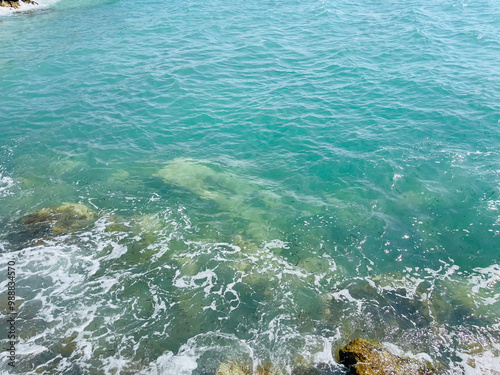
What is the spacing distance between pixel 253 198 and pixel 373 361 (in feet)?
34.7

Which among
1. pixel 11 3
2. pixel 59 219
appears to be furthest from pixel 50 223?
pixel 11 3

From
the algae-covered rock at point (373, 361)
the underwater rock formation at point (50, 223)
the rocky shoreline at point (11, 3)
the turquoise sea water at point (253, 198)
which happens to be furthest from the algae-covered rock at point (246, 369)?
the rocky shoreline at point (11, 3)

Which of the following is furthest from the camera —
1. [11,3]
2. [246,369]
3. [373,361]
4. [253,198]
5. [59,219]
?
[11,3]

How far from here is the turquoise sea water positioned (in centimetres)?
1292

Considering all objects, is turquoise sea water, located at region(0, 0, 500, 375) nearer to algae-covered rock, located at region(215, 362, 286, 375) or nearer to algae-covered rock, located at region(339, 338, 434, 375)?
algae-covered rock, located at region(215, 362, 286, 375)

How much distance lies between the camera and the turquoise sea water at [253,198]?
42.4 feet

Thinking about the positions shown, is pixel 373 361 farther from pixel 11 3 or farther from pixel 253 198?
pixel 11 3

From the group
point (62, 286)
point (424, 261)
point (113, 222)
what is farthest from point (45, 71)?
point (424, 261)

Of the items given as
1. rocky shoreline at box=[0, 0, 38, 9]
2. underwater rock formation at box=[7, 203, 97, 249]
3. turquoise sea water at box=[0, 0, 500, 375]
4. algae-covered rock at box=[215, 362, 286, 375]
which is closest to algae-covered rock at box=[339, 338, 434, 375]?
turquoise sea water at box=[0, 0, 500, 375]

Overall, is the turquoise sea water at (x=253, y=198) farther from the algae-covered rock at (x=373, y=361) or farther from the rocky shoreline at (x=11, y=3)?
the rocky shoreline at (x=11, y=3)

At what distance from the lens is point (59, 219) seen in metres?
17.8

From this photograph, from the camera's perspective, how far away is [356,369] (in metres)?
11.3

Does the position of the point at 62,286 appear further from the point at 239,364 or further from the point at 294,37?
the point at 294,37

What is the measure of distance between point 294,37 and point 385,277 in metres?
32.6
